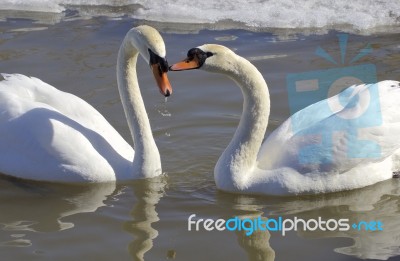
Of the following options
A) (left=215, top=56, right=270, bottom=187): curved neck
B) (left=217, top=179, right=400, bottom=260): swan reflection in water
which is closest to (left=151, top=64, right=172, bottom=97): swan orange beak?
(left=215, top=56, right=270, bottom=187): curved neck

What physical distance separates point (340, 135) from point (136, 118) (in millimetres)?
1669

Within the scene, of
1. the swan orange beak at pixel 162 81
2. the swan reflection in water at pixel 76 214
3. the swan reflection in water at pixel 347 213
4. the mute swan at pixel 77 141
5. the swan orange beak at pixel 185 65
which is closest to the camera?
the swan reflection in water at pixel 347 213

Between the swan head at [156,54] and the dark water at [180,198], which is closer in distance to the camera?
the dark water at [180,198]

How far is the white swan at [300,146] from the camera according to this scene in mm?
6363

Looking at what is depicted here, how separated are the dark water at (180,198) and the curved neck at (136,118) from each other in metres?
0.13

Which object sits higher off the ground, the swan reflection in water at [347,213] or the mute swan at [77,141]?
the mute swan at [77,141]

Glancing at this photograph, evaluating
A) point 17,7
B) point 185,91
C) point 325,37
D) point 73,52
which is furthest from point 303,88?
point 17,7

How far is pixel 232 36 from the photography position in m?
10.4

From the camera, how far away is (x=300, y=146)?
255 inches

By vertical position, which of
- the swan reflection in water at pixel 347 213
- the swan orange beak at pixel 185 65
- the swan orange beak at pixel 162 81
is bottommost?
Result: the swan reflection in water at pixel 347 213

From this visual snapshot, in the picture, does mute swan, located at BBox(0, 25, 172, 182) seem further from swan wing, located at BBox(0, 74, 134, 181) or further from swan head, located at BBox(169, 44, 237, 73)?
swan head, located at BBox(169, 44, 237, 73)

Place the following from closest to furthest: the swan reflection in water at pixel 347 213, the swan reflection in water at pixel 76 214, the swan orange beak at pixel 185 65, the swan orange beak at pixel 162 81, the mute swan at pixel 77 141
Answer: the swan reflection in water at pixel 347 213 < the swan reflection in water at pixel 76 214 < the swan orange beak at pixel 185 65 < the swan orange beak at pixel 162 81 < the mute swan at pixel 77 141

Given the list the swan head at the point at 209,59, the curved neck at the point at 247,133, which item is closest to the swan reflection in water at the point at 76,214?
the curved neck at the point at 247,133

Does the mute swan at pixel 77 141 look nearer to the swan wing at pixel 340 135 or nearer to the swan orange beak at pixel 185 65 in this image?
the swan orange beak at pixel 185 65
